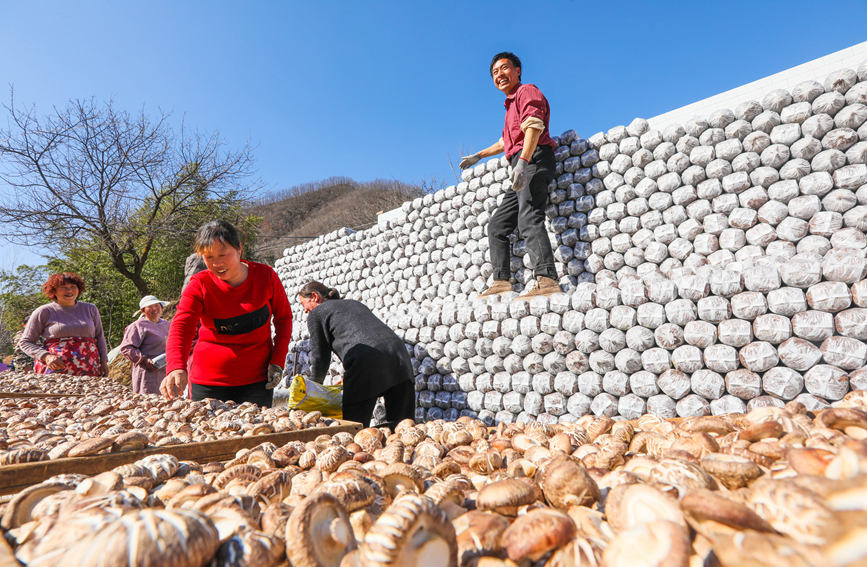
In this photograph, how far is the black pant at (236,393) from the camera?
311 centimetres

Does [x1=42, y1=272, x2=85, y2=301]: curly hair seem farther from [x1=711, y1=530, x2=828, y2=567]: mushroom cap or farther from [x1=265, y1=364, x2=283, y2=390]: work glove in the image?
[x1=711, y1=530, x2=828, y2=567]: mushroom cap

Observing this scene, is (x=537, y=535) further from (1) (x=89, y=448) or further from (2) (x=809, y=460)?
(1) (x=89, y=448)

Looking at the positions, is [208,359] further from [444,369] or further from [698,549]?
[698,549]

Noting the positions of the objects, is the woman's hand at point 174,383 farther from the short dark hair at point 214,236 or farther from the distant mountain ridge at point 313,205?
the distant mountain ridge at point 313,205

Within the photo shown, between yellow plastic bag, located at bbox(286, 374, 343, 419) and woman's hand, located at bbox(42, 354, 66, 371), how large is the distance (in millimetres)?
3863

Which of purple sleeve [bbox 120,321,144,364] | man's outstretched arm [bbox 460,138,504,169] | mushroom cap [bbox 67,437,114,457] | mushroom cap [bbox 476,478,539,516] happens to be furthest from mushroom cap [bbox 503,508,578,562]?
purple sleeve [bbox 120,321,144,364]

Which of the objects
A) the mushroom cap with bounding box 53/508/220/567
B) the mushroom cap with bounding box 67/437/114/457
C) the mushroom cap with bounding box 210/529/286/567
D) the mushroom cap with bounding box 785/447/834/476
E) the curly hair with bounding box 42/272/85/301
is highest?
the curly hair with bounding box 42/272/85/301

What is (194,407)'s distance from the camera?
232 centimetres

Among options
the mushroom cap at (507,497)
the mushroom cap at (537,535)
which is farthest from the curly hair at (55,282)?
the mushroom cap at (537,535)

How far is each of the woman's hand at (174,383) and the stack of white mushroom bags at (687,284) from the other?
2482 millimetres

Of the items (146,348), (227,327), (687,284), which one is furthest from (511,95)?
(146,348)

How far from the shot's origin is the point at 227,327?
9.99 feet

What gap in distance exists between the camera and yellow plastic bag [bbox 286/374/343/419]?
3.12 meters

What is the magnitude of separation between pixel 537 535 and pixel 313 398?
2.71 metres
